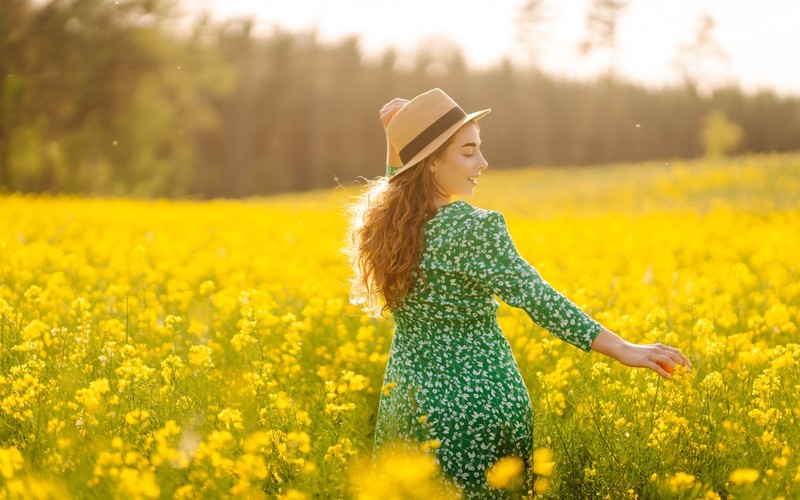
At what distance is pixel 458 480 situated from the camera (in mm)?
2658

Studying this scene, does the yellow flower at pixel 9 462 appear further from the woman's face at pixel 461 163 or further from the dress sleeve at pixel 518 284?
the woman's face at pixel 461 163

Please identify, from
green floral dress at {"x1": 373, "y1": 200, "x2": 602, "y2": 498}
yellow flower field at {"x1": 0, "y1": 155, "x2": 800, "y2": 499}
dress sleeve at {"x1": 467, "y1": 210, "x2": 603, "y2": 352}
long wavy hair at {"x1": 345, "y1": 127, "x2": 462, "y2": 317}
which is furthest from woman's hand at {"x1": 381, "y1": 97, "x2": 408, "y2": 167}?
dress sleeve at {"x1": 467, "y1": 210, "x2": 603, "y2": 352}

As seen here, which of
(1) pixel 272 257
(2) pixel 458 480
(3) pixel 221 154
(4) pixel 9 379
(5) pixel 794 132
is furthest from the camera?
(5) pixel 794 132

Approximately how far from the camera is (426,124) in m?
2.71

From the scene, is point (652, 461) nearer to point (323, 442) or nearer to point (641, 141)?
point (323, 442)

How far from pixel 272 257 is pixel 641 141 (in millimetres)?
36406

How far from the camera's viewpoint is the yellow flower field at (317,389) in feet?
8.25

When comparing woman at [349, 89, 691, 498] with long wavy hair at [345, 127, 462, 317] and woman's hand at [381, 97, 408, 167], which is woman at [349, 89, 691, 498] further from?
woman's hand at [381, 97, 408, 167]

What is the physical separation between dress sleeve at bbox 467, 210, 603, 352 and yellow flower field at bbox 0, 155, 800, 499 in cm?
39

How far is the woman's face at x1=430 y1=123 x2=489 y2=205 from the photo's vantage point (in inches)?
107

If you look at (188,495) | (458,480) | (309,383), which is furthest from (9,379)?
(458,480)

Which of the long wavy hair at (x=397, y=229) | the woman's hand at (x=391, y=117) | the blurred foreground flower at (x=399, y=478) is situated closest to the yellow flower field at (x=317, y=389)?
the blurred foreground flower at (x=399, y=478)

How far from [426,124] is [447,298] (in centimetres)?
60

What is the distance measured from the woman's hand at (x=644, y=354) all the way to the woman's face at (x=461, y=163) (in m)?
0.70
